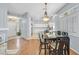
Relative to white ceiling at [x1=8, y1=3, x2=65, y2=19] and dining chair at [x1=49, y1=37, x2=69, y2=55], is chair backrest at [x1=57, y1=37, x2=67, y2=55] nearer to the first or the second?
dining chair at [x1=49, y1=37, x2=69, y2=55]

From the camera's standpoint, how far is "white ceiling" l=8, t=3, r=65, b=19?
7.24 ft

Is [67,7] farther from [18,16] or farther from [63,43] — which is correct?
[18,16]

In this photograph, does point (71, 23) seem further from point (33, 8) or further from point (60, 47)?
point (33, 8)

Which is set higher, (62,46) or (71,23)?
(71,23)

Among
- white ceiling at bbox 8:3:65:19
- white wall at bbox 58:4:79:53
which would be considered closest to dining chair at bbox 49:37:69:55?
white wall at bbox 58:4:79:53

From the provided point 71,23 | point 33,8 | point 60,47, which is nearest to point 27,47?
point 60,47

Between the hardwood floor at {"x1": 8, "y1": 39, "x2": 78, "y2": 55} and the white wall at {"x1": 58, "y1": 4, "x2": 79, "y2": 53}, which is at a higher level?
the white wall at {"x1": 58, "y1": 4, "x2": 79, "y2": 53}

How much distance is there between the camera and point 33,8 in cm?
222

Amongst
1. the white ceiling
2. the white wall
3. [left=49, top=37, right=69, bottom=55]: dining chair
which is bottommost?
[left=49, top=37, right=69, bottom=55]: dining chair

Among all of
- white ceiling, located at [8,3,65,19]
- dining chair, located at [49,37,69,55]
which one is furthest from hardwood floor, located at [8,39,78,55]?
white ceiling, located at [8,3,65,19]

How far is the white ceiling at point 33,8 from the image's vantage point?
2207 mm

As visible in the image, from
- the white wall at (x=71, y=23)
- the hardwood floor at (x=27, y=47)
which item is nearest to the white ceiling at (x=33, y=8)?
the white wall at (x=71, y=23)

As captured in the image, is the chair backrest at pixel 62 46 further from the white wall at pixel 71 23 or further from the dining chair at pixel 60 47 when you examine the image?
the white wall at pixel 71 23

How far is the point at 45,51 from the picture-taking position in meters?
2.24
